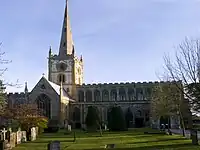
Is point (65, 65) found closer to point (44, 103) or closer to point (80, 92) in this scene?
point (80, 92)

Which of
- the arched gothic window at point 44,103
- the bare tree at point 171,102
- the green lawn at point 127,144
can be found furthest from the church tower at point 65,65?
the green lawn at point 127,144

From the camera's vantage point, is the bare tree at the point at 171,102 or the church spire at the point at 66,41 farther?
the church spire at the point at 66,41

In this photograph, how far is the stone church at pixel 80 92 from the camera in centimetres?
9888

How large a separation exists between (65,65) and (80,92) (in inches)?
388

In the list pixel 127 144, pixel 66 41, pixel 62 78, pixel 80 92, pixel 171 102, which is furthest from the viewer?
pixel 80 92

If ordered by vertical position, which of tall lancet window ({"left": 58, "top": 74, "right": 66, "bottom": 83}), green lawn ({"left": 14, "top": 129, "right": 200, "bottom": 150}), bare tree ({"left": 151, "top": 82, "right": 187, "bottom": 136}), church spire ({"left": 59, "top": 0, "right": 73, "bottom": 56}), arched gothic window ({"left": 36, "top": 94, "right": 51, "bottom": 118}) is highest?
church spire ({"left": 59, "top": 0, "right": 73, "bottom": 56})

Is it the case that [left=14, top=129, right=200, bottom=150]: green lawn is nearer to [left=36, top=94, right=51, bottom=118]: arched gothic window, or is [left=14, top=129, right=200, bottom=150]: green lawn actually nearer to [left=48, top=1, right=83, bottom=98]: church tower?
[left=36, top=94, right=51, bottom=118]: arched gothic window

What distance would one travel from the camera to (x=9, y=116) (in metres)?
46.8

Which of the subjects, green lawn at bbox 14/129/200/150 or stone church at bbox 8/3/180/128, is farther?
stone church at bbox 8/3/180/128

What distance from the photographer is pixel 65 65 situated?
108 meters

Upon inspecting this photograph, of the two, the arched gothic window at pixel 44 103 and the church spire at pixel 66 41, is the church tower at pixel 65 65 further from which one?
the arched gothic window at pixel 44 103

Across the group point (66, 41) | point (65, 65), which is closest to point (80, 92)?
point (65, 65)

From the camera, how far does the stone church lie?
98.9 meters

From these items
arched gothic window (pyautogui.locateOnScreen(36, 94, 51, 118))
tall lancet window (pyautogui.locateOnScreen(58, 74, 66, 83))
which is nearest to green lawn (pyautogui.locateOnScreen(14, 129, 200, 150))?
arched gothic window (pyautogui.locateOnScreen(36, 94, 51, 118))
